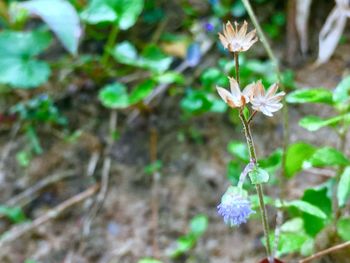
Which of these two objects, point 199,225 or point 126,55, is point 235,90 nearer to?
point 199,225

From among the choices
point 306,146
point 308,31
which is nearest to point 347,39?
point 308,31

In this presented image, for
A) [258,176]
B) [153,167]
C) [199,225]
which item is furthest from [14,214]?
[258,176]

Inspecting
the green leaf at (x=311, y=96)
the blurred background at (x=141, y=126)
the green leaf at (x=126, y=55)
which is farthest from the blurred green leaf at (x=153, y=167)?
the green leaf at (x=311, y=96)

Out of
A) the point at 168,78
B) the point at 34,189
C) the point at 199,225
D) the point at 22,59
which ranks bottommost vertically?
the point at 199,225

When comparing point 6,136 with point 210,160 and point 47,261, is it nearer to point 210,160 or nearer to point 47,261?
point 47,261

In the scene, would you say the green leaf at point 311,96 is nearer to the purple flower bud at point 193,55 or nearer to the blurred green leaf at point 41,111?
the purple flower bud at point 193,55

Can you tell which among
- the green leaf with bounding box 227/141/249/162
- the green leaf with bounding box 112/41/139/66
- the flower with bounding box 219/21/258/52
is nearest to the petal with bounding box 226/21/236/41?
the flower with bounding box 219/21/258/52
